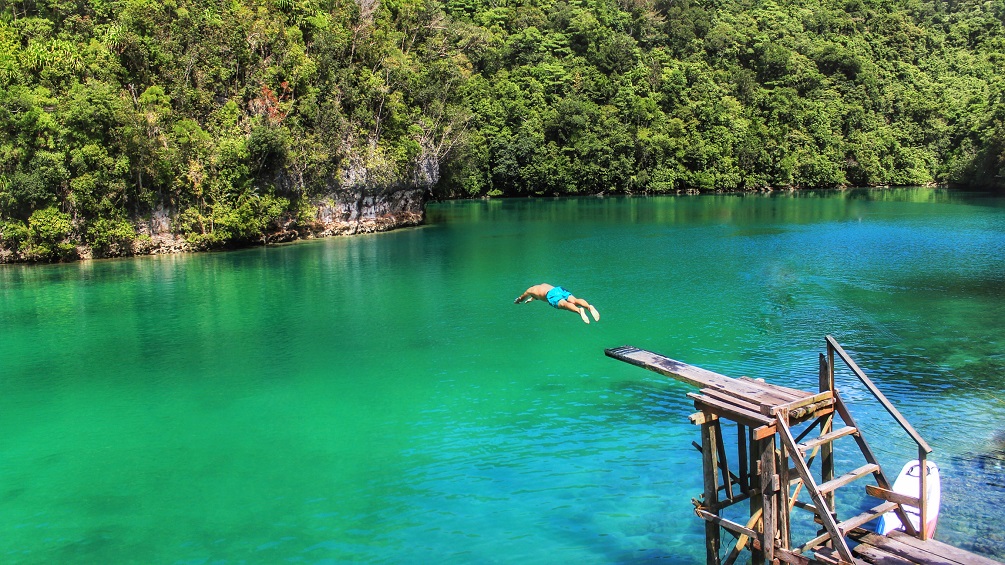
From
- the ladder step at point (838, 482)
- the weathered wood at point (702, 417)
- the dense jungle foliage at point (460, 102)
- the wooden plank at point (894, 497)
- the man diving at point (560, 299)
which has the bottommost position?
the wooden plank at point (894, 497)

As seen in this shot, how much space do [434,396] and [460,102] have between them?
54.3 metres

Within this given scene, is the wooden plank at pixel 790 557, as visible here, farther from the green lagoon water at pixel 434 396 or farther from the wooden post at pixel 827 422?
the green lagoon water at pixel 434 396

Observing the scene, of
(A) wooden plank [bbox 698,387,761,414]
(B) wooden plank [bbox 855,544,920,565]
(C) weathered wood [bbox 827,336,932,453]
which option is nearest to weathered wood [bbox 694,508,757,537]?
(B) wooden plank [bbox 855,544,920,565]

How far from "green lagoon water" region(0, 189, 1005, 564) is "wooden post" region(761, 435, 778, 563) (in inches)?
86.4

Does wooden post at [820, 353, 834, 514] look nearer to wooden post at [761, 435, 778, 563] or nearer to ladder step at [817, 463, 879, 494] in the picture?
ladder step at [817, 463, 879, 494]

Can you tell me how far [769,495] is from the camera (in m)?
8.89

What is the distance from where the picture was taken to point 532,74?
9662 centimetres

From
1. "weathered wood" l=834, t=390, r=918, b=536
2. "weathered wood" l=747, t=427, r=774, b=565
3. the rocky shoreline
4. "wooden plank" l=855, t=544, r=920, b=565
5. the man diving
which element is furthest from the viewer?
the rocky shoreline

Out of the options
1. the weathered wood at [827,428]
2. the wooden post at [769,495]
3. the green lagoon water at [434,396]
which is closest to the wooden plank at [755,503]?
the wooden post at [769,495]

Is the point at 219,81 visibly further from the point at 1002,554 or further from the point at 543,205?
the point at 1002,554

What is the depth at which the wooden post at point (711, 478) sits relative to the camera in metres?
9.62

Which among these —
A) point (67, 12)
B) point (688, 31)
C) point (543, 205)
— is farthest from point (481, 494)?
point (688, 31)

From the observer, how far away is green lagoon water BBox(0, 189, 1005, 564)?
40.2 ft

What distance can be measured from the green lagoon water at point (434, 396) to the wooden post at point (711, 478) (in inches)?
42.4
